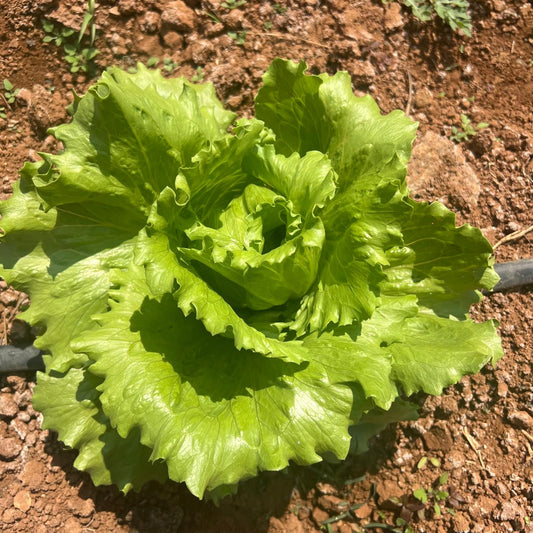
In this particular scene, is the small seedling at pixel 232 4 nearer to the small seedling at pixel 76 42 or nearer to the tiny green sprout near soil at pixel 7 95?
the small seedling at pixel 76 42

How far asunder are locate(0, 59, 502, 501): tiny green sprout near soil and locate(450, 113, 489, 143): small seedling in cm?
132

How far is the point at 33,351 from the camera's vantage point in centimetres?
320

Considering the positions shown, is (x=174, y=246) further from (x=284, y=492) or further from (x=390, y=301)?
(x=284, y=492)

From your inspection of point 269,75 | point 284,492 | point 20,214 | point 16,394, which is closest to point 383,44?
point 269,75

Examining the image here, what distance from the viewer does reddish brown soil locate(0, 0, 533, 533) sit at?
126 inches

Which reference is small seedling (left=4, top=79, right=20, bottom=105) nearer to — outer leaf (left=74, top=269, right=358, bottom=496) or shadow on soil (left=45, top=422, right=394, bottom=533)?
outer leaf (left=74, top=269, right=358, bottom=496)

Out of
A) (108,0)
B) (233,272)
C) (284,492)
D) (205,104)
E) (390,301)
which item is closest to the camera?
(233,272)

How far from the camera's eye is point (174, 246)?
222 centimetres

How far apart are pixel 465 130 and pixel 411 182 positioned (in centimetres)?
55

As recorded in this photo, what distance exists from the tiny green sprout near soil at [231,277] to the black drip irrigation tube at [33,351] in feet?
1.70

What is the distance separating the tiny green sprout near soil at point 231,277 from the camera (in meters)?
2.12

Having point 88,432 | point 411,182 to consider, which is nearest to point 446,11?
point 411,182

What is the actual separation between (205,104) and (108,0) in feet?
4.51

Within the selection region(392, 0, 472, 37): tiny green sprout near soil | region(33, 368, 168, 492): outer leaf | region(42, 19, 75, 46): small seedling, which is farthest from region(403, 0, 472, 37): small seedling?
region(33, 368, 168, 492): outer leaf
